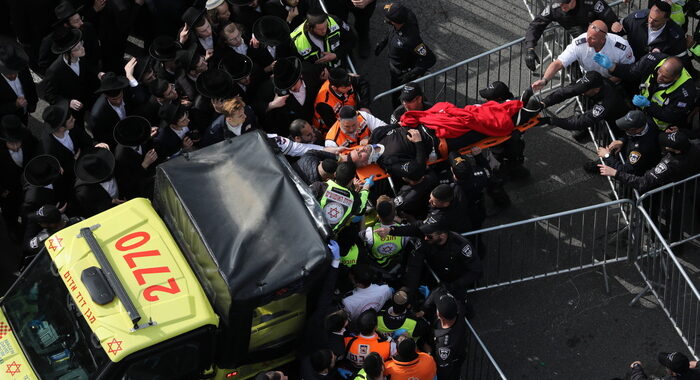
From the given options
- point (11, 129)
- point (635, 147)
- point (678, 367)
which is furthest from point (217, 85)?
point (678, 367)

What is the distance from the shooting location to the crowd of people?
9.41 metres

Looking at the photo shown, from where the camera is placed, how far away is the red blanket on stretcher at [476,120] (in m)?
10.5

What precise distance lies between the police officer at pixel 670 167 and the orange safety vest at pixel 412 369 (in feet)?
10.4

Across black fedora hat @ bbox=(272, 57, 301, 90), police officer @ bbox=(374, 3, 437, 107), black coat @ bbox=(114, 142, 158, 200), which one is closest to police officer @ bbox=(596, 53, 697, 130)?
police officer @ bbox=(374, 3, 437, 107)

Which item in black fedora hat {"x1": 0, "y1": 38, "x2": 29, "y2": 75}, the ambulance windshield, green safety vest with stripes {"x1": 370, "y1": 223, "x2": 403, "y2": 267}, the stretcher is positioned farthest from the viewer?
black fedora hat {"x1": 0, "y1": 38, "x2": 29, "y2": 75}

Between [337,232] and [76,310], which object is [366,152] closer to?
[337,232]

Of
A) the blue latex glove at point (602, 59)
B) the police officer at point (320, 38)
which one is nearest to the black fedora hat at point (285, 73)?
the police officer at point (320, 38)

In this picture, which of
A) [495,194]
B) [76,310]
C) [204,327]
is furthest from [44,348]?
[495,194]

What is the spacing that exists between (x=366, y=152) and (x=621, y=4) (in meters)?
4.86

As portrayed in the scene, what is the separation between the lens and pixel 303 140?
10688 mm

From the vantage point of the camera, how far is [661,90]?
10883mm

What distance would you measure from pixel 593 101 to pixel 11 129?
20.7ft

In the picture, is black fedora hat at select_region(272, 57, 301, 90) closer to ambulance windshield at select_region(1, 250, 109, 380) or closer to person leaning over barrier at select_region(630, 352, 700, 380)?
ambulance windshield at select_region(1, 250, 109, 380)

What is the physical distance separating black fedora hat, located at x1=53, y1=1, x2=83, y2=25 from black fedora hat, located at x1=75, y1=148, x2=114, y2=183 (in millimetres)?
2334
